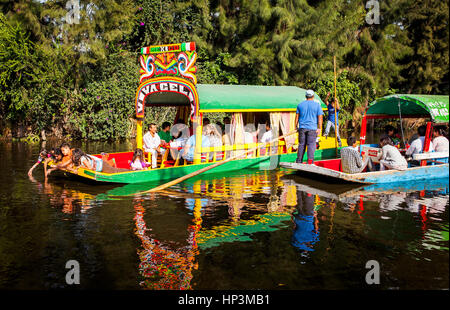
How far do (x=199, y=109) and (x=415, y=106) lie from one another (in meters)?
6.60

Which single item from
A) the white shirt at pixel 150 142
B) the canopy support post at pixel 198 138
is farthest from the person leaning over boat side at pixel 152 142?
the canopy support post at pixel 198 138

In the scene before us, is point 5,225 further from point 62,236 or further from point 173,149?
point 173,149

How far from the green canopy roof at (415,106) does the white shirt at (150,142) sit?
663 cm

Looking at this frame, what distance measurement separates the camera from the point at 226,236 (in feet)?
25.4

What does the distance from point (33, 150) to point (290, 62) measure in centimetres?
1471

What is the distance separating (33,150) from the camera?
19.8m

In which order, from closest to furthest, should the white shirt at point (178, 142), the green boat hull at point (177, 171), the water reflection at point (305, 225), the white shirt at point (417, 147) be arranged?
the water reflection at point (305, 225) < the green boat hull at point (177, 171) < the white shirt at point (417, 147) < the white shirt at point (178, 142)

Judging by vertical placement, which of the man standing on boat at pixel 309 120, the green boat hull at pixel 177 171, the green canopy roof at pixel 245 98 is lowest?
the green boat hull at pixel 177 171

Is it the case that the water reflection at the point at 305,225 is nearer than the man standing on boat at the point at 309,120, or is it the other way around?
the water reflection at the point at 305,225

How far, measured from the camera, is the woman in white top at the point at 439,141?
12.1 m

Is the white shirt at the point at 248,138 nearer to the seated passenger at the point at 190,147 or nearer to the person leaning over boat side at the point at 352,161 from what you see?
the seated passenger at the point at 190,147

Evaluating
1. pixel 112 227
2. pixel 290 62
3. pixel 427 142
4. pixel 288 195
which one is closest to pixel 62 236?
pixel 112 227

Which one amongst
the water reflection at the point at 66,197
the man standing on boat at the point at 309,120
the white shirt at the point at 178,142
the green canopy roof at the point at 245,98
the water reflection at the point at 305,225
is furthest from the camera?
the white shirt at the point at 178,142

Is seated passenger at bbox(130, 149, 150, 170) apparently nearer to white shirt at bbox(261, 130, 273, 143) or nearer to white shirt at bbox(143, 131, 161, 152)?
white shirt at bbox(143, 131, 161, 152)
